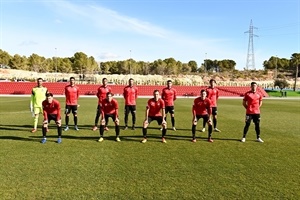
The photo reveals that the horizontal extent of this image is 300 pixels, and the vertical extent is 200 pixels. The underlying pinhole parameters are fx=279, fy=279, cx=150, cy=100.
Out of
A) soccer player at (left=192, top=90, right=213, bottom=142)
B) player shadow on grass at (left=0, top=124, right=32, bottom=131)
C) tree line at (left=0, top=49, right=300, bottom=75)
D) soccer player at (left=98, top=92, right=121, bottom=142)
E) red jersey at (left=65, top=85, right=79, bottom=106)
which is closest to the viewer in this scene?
soccer player at (left=98, top=92, right=121, bottom=142)

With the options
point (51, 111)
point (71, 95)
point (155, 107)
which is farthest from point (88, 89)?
point (155, 107)

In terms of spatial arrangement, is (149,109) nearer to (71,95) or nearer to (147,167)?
(147,167)

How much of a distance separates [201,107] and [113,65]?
141110 mm

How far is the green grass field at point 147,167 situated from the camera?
18.5 ft

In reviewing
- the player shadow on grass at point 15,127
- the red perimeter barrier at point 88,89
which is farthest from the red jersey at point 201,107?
the red perimeter barrier at point 88,89

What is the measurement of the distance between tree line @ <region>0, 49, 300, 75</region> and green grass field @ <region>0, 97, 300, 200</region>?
373 ft

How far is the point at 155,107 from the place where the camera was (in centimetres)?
1057

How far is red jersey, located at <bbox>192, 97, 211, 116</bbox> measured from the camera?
10.7 meters

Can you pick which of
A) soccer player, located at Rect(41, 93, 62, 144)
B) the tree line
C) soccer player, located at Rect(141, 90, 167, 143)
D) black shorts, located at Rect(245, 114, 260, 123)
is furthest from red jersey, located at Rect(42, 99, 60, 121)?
the tree line

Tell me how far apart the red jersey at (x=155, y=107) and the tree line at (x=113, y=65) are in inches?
4459

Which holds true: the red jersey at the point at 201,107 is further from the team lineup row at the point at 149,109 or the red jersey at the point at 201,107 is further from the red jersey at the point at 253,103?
the red jersey at the point at 253,103

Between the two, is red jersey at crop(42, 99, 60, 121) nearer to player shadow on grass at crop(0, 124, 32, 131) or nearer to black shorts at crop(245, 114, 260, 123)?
player shadow on grass at crop(0, 124, 32, 131)

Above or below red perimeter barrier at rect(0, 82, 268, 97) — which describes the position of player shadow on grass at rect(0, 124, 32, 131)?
below

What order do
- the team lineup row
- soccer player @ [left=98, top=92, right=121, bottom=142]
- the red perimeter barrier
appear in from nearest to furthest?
1. the team lineup row
2. soccer player @ [left=98, top=92, right=121, bottom=142]
3. the red perimeter barrier
